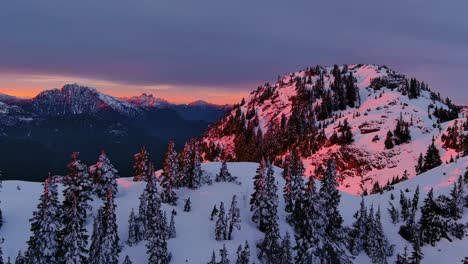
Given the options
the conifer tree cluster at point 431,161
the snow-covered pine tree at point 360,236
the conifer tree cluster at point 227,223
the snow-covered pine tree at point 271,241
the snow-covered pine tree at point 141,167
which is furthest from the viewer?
the conifer tree cluster at point 431,161

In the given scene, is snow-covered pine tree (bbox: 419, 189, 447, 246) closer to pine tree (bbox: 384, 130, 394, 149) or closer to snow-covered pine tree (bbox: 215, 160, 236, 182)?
snow-covered pine tree (bbox: 215, 160, 236, 182)

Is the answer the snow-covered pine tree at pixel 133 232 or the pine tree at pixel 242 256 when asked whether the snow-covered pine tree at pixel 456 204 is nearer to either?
the pine tree at pixel 242 256

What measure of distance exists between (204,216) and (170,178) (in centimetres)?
986

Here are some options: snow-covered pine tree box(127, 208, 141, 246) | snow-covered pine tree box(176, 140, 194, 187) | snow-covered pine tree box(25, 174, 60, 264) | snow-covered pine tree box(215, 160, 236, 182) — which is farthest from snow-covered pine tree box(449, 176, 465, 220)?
snow-covered pine tree box(25, 174, 60, 264)

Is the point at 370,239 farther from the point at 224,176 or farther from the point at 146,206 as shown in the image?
Result: the point at 146,206

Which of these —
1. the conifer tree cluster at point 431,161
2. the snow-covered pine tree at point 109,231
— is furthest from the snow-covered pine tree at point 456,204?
the snow-covered pine tree at point 109,231

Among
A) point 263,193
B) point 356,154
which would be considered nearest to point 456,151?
point 356,154

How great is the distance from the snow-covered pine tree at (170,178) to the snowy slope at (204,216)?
1823mm

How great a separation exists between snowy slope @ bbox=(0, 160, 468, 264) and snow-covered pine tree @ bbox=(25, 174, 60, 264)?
55.6 ft

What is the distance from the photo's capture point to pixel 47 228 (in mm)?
34125

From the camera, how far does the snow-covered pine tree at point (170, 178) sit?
69.5m

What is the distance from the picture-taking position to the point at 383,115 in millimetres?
171000

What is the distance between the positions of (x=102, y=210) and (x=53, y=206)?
10123 millimetres

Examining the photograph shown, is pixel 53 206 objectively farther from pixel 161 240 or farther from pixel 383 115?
pixel 383 115
